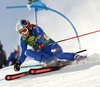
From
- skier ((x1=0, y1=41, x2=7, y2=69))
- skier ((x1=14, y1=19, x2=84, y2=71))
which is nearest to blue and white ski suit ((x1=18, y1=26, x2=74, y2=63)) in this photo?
skier ((x1=14, y1=19, x2=84, y2=71))

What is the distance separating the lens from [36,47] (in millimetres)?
3664

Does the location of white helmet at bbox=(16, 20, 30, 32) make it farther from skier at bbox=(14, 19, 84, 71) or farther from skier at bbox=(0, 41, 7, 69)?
skier at bbox=(0, 41, 7, 69)

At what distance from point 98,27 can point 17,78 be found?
6.13 m

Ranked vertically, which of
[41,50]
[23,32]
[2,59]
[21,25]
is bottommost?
[2,59]

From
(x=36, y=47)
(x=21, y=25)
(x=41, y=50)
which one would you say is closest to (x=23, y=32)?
(x=21, y=25)

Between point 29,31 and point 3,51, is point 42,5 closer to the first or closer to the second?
point 29,31

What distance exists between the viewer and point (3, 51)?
7219 mm

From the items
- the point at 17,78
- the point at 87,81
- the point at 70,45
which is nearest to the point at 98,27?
the point at 70,45

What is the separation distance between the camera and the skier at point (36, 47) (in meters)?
3.78

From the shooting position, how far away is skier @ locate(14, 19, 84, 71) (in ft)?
12.4

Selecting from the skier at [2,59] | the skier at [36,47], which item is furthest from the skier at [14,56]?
the skier at [36,47]

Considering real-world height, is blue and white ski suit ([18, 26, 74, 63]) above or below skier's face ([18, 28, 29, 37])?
below

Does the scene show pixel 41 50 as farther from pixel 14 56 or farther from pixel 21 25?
pixel 14 56

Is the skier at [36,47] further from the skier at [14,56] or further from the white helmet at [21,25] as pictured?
the skier at [14,56]
